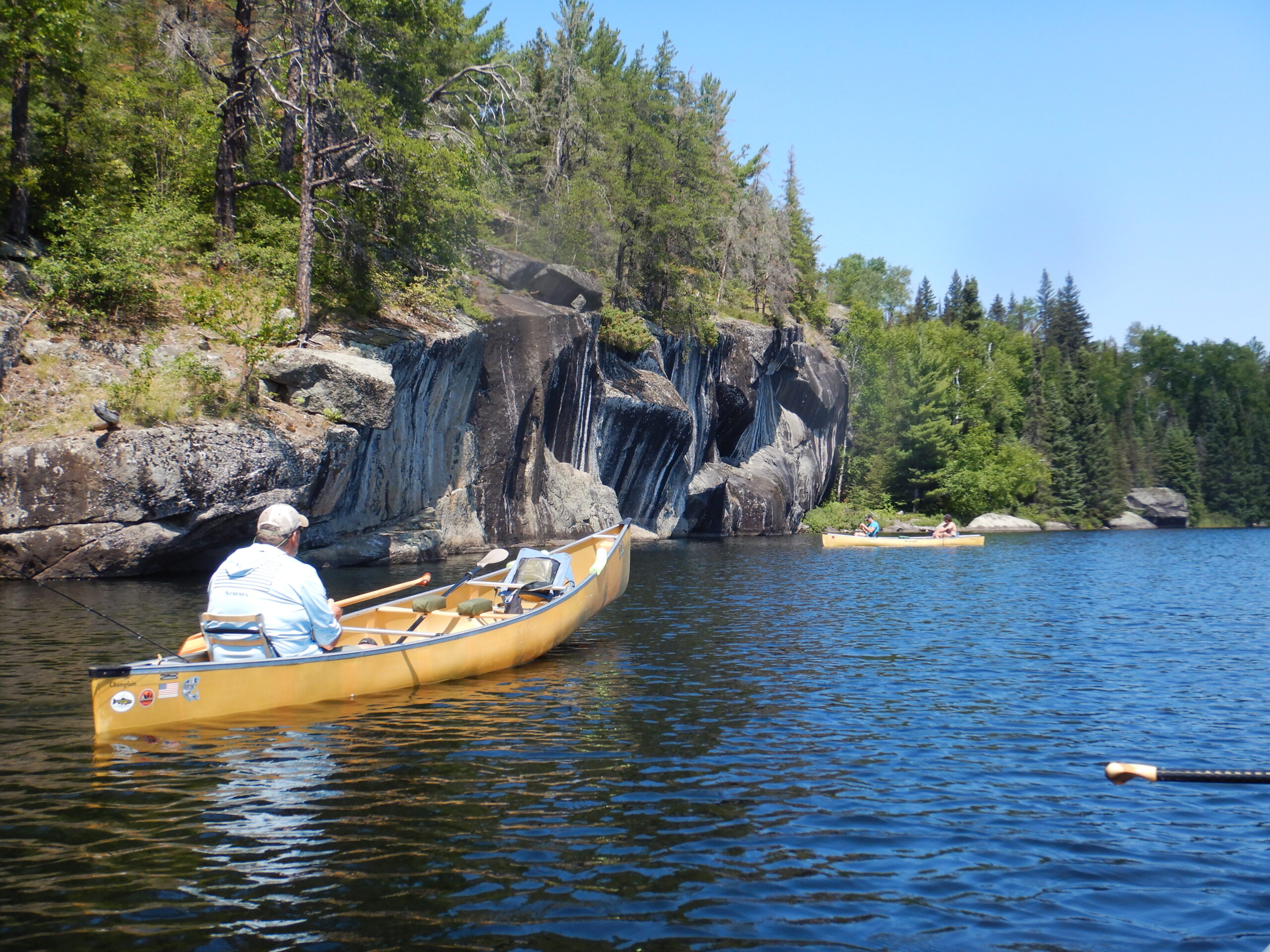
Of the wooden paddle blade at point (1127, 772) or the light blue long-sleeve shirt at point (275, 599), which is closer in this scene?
the wooden paddle blade at point (1127, 772)

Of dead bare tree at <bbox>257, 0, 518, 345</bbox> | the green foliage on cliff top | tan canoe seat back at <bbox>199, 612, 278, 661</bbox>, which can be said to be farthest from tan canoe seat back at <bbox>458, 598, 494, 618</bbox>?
the green foliage on cliff top

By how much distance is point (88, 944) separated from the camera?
15.8ft

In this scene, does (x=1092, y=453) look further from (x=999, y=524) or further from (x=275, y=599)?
(x=275, y=599)

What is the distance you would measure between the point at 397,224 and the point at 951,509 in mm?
49031

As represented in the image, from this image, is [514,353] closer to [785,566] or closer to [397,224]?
[397,224]

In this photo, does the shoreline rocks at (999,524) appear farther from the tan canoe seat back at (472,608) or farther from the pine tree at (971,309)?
the tan canoe seat back at (472,608)

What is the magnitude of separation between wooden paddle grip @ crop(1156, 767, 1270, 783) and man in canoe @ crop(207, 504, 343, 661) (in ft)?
23.5

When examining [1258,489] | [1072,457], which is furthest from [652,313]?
[1258,489]

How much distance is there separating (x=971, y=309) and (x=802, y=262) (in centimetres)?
3215

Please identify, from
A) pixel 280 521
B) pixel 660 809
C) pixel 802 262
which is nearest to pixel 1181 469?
pixel 802 262

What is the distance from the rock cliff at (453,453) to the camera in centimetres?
1809

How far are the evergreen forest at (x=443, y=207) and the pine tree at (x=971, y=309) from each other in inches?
47.2

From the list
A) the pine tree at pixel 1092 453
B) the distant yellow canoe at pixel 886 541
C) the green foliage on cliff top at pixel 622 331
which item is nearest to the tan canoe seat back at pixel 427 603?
the green foliage on cliff top at pixel 622 331

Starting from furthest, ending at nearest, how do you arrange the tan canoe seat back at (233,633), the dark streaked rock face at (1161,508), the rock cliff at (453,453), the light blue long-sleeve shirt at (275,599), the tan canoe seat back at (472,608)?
the dark streaked rock face at (1161,508) < the rock cliff at (453,453) < the tan canoe seat back at (472,608) < the tan canoe seat back at (233,633) < the light blue long-sleeve shirt at (275,599)
